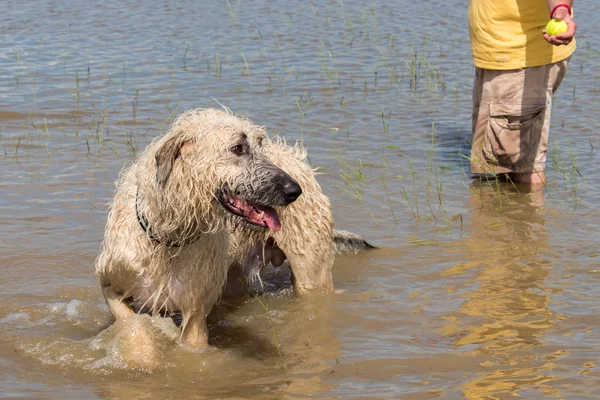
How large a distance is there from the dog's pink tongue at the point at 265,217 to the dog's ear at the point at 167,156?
1.54ft

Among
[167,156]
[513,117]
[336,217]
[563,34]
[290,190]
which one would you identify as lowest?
[336,217]

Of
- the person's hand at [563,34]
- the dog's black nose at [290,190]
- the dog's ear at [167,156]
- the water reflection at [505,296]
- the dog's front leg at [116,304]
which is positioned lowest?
the water reflection at [505,296]

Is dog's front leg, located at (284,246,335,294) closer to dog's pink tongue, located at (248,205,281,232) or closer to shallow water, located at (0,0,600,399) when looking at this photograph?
shallow water, located at (0,0,600,399)

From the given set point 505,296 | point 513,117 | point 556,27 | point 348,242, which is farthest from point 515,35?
point 505,296

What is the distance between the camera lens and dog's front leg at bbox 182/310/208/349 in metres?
5.28

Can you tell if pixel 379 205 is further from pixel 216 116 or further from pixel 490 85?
pixel 216 116

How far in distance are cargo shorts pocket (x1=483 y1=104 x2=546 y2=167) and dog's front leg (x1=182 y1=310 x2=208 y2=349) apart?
12.8 feet

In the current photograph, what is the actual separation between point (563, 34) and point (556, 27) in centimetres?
13

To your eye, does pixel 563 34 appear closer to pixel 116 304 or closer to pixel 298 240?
pixel 298 240

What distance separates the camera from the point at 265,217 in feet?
15.3

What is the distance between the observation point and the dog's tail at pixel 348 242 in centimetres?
671

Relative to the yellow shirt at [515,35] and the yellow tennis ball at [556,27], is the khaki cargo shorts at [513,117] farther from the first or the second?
the yellow tennis ball at [556,27]

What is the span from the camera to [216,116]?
4805mm

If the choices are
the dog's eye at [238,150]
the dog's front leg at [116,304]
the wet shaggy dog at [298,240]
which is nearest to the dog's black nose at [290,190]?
the dog's eye at [238,150]
